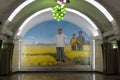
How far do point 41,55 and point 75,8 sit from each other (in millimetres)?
6216

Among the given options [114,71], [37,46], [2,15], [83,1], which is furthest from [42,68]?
[2,15]

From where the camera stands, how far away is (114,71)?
22.7m

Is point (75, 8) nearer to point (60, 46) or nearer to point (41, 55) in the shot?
point (60, 46)

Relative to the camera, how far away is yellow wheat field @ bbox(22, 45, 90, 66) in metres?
27.1

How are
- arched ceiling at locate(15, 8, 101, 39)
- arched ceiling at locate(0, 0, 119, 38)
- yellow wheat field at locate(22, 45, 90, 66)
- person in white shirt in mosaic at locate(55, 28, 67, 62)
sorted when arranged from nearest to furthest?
arched ceiling at locate(0, 0, 119, 38), arched ceiling at locate(15, 8, 101, 39), yellow wheat field at locate(22, 45, 90, 66), person in white shirt in mosaic at locate(55, 28, 67, 62)

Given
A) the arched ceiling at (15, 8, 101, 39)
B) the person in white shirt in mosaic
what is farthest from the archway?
the person in white shirt in mosaic

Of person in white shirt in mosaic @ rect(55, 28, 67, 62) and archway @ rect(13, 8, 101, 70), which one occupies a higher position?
archway @ rect(13, 8, 101, 70)

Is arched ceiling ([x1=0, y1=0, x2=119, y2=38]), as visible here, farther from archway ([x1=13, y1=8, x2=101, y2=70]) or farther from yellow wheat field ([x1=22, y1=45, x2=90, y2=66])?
yellow wheat field ([x1=22, y1=45, x2=90, y2=66])

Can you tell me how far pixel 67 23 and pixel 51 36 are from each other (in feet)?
5.96

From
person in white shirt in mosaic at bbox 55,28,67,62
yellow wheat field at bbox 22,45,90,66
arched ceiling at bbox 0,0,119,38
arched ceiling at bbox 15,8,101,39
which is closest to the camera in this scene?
arched ceiling at bbox 0,0,119,38

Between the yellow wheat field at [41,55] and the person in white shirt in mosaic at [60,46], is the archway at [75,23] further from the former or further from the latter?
the person in white shirt in mosaic at [60,46]

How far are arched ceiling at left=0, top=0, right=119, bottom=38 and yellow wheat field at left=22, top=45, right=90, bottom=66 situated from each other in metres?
4.89

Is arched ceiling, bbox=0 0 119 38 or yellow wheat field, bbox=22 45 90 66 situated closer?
arched ceiling, bbox=0 0 119 38

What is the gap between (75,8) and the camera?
23.1m
